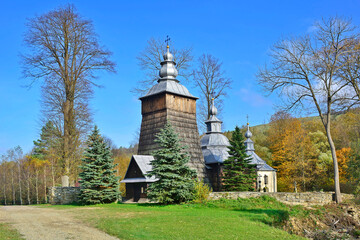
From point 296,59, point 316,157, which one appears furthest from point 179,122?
point 316,157

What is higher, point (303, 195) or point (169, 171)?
point (169, 171)

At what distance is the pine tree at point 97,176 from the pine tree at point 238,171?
30.1 feet

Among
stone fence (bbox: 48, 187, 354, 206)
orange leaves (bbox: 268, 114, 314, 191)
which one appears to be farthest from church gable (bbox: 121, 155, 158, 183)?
orange leaves (bbox: 268, 114, 314, 191)

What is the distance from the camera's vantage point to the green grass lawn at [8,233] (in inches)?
378

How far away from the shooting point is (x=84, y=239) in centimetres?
964

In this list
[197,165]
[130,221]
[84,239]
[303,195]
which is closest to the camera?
[84,239]

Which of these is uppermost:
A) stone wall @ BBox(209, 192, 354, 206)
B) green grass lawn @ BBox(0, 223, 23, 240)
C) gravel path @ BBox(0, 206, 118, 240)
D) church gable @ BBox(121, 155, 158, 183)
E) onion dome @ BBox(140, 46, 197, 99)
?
onion dome @ BBox(140, 46, 197, 99)

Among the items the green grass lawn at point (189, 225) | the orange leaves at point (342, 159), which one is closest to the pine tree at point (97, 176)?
the green grass lawn at point (189, 225)

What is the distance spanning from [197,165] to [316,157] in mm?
15917

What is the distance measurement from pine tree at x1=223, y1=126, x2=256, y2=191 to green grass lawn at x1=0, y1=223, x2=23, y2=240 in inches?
688

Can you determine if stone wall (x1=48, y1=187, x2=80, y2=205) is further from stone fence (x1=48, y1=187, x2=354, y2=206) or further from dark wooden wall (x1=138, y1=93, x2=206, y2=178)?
dark wooden wall (x1=138, y1=93, x2=206, y2=178)

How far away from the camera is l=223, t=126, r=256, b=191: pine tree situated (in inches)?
1019

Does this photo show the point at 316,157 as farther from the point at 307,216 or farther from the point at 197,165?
the point at 307,216

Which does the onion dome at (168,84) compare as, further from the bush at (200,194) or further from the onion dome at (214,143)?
the bush at (200,194)
